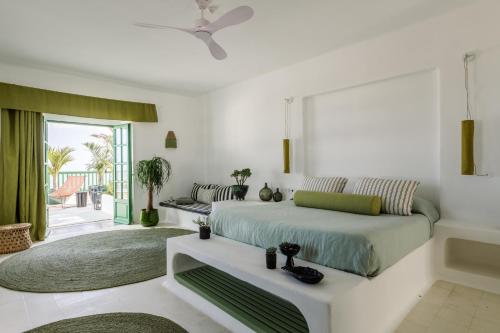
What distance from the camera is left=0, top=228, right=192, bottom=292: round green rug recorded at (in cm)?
262

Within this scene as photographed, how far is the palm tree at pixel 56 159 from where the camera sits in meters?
7.39

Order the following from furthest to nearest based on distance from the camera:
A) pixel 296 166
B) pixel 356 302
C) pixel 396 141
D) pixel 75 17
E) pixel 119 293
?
1. pixel 296 166
2. pixel 396 141
3. pixel 75 17
4. pixel 119 293
5. pixel 356 302

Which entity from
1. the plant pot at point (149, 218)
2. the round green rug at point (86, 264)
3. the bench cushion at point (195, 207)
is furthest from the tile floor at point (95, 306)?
the plant pot at point (149, 218)

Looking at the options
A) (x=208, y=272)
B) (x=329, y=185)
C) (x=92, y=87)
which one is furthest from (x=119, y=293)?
(x=92, y=87)

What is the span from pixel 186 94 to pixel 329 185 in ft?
12.4

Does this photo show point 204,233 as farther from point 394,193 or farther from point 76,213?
point 76,213

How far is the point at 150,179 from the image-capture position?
498cm

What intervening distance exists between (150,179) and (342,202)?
3.45 metres

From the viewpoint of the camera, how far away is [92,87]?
4.65 metres

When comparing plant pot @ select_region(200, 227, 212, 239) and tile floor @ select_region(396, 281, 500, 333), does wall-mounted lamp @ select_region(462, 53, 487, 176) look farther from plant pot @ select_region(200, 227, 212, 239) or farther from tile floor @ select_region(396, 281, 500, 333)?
plant pot @ select_region(200, 227, 212, 239)

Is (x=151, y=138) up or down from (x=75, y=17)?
down

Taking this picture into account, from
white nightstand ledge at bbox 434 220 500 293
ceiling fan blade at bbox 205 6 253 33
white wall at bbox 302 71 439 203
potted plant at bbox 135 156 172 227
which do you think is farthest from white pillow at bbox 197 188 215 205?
white nightstand ledge at bbox 434 220 500 293

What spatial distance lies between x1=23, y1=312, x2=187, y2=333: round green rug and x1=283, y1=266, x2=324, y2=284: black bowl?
86cm

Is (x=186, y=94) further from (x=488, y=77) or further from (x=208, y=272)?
(x=488, y=77)
